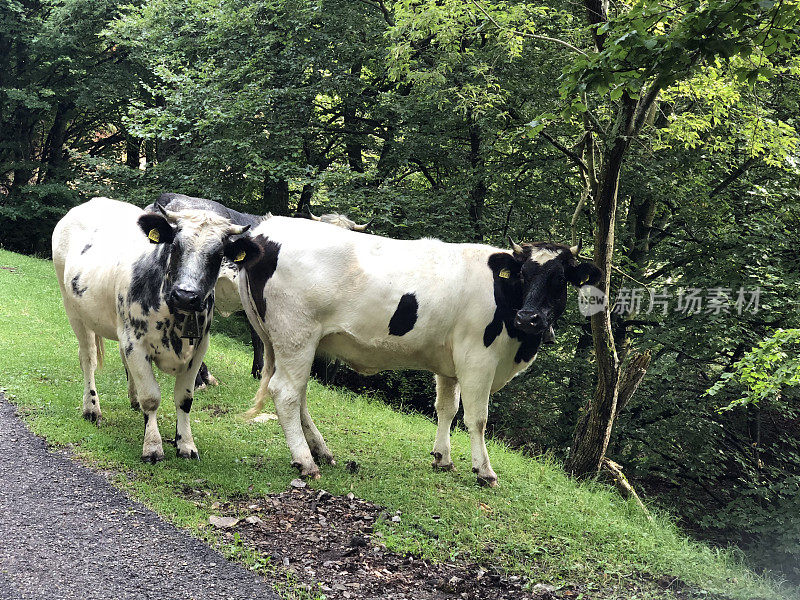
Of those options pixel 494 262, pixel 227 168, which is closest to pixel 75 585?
pixel 494 262

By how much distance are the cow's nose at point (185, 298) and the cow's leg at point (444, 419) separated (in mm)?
3129

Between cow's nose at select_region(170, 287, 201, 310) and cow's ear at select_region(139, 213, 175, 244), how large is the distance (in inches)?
24.4

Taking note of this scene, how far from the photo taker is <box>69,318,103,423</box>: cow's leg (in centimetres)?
840

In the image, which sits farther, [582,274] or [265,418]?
[265,418]

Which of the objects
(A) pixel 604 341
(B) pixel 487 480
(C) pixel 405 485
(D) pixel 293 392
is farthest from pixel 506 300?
(D) pixel 293 392

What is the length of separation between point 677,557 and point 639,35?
474cm

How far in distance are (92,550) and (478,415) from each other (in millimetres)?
4004

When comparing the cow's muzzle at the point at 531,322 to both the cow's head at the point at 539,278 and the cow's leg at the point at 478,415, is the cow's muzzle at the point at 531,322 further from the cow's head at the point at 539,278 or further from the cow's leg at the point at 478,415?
the cow's leg at the point at 478,415

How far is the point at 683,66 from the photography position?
5332 millimetres

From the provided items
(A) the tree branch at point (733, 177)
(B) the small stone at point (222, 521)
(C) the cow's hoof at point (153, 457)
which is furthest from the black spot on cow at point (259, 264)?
(A) the tree branch at point (733, 177)

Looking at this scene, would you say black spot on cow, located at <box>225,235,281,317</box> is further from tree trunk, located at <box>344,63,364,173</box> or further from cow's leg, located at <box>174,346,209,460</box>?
tree trunk, located at <box>344,63,364,173</box>

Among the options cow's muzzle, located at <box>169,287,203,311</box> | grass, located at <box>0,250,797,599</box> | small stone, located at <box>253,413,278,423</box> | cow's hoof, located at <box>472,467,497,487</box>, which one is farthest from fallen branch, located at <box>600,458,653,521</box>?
cow's muzzle, located at <box>169,287,203,311</box>

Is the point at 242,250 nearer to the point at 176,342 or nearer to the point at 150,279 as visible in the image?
the point at 150,279

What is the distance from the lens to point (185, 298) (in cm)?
635
